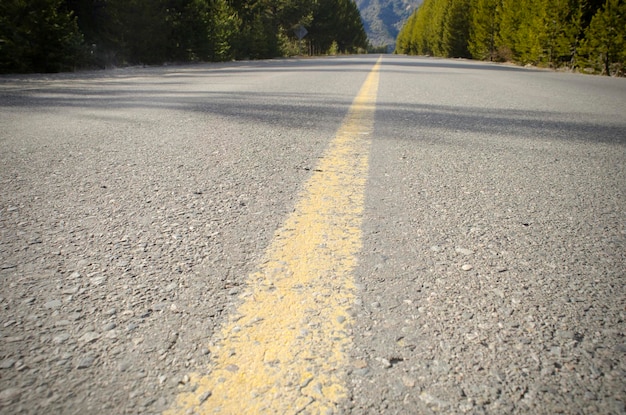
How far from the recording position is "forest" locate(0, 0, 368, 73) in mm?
8695

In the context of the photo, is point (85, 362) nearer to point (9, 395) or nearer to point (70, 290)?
point (9, 395)

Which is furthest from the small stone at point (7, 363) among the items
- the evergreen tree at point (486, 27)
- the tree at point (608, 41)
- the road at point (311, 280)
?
the evergreen tree at point (486, 27)

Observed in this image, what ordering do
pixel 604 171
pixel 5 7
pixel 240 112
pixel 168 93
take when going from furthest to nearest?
1. pixel 5 7
2. pixel 168 93
3. pixel 240 112
4. pixel 604 171

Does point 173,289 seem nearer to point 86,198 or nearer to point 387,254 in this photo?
point 387,254

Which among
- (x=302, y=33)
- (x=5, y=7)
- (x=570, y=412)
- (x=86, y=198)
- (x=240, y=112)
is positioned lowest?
(x=570, y=412)

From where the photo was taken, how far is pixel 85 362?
0.79 meters

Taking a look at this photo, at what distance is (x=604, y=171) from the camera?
2111 millimetres

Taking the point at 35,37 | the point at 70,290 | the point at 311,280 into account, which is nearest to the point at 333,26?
the point at 35,37

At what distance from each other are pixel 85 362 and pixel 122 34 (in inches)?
639

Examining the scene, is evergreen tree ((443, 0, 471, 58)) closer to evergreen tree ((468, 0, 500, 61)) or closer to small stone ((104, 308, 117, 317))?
evergreen tree ((468, 0, 500, 61))

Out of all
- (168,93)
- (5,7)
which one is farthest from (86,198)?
(5,7)

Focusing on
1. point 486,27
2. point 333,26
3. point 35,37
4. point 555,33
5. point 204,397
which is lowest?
point 204,397

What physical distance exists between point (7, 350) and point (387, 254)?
1.00 m

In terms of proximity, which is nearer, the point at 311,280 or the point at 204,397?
the point at 204,397
